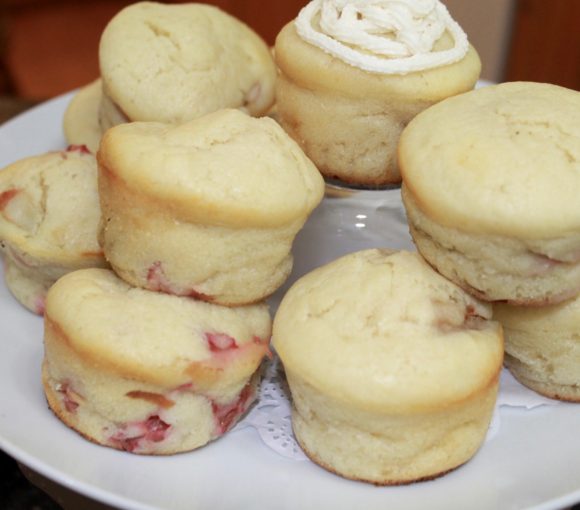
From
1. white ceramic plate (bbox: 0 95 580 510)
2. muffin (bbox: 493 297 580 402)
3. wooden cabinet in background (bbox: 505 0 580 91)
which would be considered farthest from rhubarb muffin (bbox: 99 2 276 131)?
wooden cabinet in background (bbox: 505 0 580 91)

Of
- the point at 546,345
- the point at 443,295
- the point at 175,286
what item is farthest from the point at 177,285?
the point at 546,345

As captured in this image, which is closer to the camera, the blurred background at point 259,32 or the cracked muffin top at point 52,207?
the cracked muffin top at point 52,207

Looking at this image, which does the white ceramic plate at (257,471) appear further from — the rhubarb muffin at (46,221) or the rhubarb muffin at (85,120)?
the rhubarb muffin at (85,120)

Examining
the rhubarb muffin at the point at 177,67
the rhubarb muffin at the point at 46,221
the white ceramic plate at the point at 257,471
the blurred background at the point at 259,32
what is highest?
the rhubarb muffin at the point at 177,67

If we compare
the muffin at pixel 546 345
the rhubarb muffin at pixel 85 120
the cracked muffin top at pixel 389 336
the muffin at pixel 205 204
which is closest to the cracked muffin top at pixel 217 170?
the muffin at pixel 205 204

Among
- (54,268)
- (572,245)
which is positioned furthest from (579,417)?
(54,268)

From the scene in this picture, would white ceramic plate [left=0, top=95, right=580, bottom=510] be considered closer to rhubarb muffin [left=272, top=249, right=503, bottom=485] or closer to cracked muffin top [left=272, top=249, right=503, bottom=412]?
rhubarb muffin [left=272, top=249, right=503, bottom=485]
